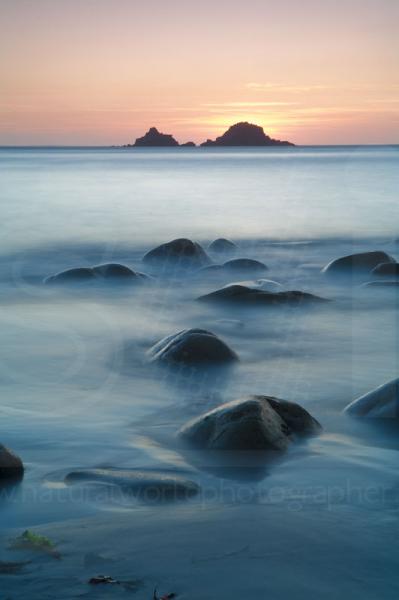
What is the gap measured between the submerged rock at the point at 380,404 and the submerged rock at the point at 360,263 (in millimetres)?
8312

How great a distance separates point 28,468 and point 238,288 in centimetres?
708

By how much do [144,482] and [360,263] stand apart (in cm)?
1079

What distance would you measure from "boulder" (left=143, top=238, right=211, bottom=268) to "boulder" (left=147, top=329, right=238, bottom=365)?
7.38 meters

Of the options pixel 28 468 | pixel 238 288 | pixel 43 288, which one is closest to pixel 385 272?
pixel 238 288

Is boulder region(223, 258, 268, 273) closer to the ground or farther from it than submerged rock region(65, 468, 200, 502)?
farther from it

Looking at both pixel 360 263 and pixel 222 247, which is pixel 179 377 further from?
pixel 222 247

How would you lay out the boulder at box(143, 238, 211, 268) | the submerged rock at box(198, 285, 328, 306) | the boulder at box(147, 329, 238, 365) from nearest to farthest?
the boulder at box(147, 329, 238, 365)
the submerged rock at box(198, 285, 328, 306)
the boulder at box(143, 238, 211, 268)

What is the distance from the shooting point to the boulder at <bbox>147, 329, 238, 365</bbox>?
8.10 metres

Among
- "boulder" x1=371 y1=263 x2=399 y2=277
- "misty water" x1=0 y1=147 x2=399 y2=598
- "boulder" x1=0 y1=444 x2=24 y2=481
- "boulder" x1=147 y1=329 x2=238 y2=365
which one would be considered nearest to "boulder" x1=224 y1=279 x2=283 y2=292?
"misty water" x1=0 y1=147 x2=399 y2=598

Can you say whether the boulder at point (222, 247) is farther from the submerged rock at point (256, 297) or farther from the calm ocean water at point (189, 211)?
the submerged rock at point (256, 297)

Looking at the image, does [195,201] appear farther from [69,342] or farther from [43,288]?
[69,342]

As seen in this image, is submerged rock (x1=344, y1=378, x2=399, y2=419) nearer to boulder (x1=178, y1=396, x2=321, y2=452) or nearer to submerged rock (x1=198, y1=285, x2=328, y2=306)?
boulder (x1=178, y1=396, x2=321, y2=452)

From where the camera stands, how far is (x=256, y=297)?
11680mm

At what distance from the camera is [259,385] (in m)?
7.83
